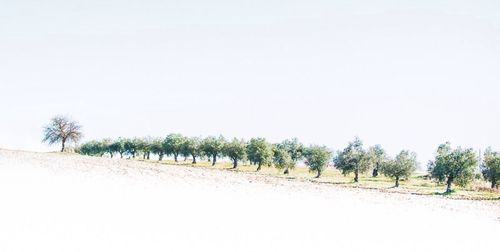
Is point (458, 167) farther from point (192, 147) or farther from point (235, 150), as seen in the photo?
point (192, 147)

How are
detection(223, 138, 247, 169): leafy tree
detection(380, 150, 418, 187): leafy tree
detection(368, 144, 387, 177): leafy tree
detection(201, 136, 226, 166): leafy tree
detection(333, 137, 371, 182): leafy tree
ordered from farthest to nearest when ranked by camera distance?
detection(201, 136, 226, 166): leafy tree < detection(223, 138, 247, 169): leafy tree < detection(368, 144, 387, 177): leafy tree < detection(333, 137, 371, 182): leafy tree < detection(380, 150, 418, 187): leafy tree

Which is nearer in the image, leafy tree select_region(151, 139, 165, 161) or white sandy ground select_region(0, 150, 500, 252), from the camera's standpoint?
white sandy ground select_region(0, 150, 500, 252)

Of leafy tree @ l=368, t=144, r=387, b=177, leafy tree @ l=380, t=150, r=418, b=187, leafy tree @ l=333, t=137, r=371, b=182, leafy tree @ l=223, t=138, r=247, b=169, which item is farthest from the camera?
leafy tree @ l=223, t=138, r=247, b=169

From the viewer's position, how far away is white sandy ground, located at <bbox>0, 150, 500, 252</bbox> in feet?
57.4

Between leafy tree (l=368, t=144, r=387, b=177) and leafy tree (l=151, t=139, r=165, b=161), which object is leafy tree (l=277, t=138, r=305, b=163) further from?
leafy tree (l=151, t=139, r=165, b=161)

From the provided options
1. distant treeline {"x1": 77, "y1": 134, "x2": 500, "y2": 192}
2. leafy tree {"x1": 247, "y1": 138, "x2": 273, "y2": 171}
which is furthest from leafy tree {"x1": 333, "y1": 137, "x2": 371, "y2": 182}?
leafy tree {"x1": 247, "y1": 138, "x2": 273, "y2": 171}

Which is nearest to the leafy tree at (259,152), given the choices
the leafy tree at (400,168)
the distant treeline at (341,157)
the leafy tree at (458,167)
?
the distant treeline at (341,157)

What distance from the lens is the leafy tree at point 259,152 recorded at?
142 metres

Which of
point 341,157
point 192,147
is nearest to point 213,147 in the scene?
point 192,147

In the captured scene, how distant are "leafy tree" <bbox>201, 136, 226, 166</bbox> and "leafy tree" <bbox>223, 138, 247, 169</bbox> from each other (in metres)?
3.48

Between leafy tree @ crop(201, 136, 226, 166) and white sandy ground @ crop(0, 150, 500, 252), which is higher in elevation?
leafy tree @ crop(201, 136, 226, 166)

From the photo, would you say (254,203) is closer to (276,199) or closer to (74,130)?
(276,199)

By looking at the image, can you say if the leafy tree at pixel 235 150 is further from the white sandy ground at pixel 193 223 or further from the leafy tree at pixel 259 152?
the white sandy ground at pixel 193 223

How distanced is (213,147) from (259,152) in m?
29.0
